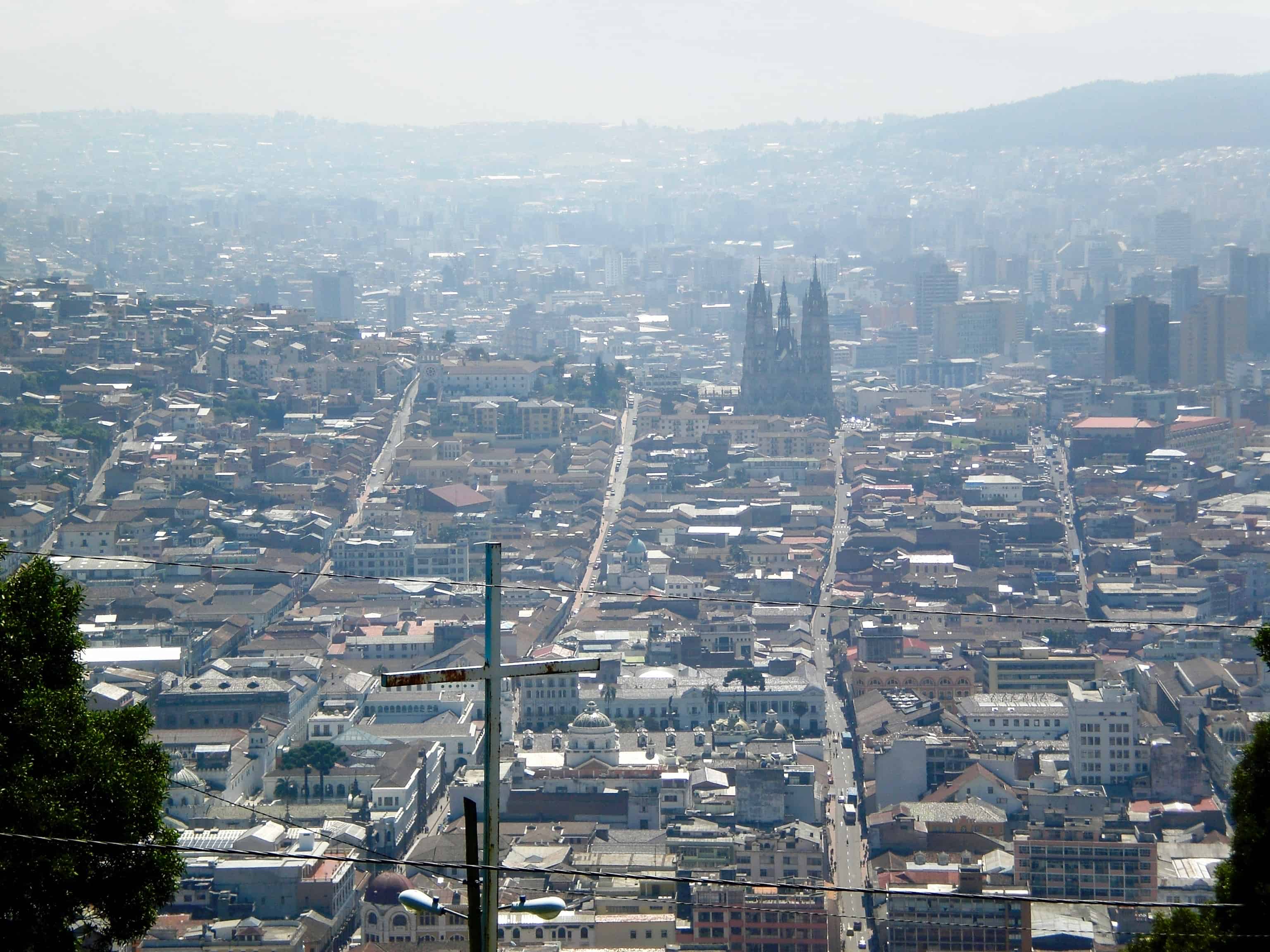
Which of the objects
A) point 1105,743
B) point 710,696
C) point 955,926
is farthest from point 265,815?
point 1105,743

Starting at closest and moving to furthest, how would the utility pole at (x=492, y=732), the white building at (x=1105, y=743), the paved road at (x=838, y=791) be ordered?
1. the utility pole at (x=492, y=732)
2. the paved road at (x=838, y=791)
3. the white building at (x=1105, y=743)

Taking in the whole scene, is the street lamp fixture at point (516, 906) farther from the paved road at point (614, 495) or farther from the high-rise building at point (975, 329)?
the high-rise building at point (975, 329)

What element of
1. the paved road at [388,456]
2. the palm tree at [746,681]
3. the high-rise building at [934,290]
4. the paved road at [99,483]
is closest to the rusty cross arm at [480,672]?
the palm tree at [746,681]

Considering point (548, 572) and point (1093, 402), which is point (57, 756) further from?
point (1093, 402)

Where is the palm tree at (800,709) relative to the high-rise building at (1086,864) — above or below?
below

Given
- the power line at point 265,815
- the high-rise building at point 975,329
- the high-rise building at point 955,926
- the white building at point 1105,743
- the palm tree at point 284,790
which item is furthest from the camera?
the high-rise building at point 975,329

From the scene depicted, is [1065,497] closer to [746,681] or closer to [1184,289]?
[746,681]

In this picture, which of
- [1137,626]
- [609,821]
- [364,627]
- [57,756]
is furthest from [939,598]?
[57,756]
